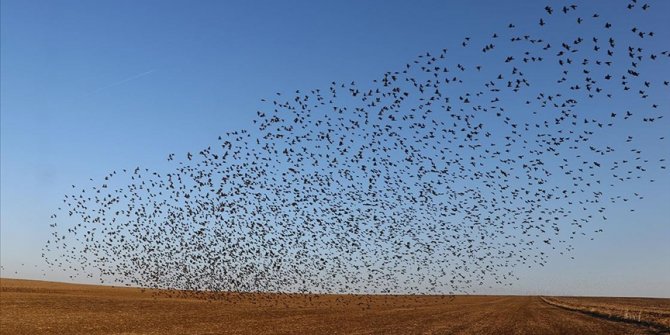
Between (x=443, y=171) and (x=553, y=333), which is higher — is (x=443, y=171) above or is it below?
above

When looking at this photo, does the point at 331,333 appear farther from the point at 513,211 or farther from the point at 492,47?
the point at 492,47

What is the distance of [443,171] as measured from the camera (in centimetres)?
2981

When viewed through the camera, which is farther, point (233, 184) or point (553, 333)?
point (233, 184)

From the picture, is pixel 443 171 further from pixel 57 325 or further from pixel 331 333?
pixel 57 325

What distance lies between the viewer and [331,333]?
88.3 feet

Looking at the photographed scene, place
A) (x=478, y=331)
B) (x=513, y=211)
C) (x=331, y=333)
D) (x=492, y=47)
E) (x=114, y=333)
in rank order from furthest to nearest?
1. (x=513, y=211)
2. (x=478, y=331)
3. (x=331, y=333)
4. (x=114, y=333)
5. (x=492, y=47)

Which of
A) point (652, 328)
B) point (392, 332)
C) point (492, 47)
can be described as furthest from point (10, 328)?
point (652, 328)

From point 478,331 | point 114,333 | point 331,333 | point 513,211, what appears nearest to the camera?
point 114,333

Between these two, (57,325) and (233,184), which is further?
(233,184)

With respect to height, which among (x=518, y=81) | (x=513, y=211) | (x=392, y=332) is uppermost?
(x=518, y=81)

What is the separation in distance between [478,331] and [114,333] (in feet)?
61.0

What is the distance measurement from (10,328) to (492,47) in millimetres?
26075

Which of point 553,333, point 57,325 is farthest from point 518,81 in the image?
point 57,325

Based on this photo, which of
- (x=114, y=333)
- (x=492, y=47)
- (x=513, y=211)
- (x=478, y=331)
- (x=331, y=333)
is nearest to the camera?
(x=492, y=47)
